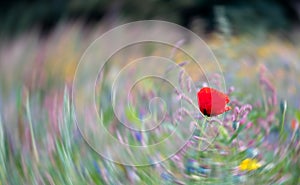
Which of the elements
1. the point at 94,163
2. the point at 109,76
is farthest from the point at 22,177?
the point at 109,76

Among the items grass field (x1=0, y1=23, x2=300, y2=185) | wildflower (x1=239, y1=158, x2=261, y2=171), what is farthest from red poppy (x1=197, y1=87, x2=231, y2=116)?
wildflower (x1=239, y1=158, x2=261, y2=171)

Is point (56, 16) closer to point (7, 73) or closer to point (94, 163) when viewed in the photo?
point (7, 73)

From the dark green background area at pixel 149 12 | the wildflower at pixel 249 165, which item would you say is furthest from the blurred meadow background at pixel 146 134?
the dark green background area at pixel 149 12

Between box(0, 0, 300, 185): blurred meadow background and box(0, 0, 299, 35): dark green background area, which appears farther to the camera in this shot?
box(0, 0, 299, 35): dark green background area

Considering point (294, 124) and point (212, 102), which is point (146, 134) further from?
point (294, 124)

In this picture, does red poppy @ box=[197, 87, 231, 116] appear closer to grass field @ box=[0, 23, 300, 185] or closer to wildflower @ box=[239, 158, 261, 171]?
grass field @ box=[0, 23, 300, 185]

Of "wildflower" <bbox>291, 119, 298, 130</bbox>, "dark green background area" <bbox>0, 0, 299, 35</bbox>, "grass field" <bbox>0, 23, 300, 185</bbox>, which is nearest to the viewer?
"grass field" <bbox>0, 23, 300, 185</bbox>

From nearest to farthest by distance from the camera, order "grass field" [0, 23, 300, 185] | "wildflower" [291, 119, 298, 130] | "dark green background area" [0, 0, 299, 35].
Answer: "grass field" [0, 23, 300, 185], "wildflower" [291, 119, 298, 130], "dark green background area" [0, 0, 299, 35]
